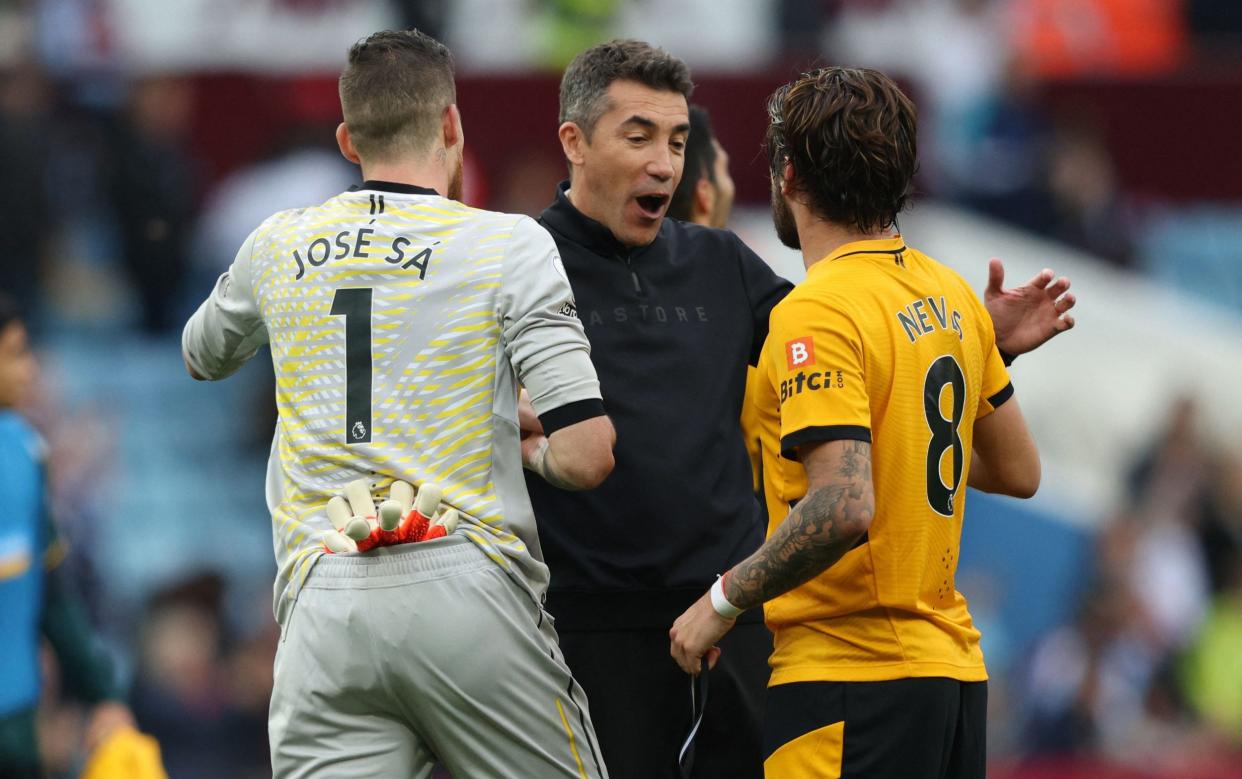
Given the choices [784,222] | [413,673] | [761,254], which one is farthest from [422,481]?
[761,254]

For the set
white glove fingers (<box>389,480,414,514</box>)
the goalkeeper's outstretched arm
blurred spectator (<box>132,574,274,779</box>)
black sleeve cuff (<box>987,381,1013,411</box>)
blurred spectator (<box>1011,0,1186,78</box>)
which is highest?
black sleeve cuff (<box>987,381,1013,411</box>)

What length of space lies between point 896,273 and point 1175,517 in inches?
359

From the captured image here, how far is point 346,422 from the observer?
12.9 feet

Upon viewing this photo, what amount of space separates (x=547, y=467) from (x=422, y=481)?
0.28m

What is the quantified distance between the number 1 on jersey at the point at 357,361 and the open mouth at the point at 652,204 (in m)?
1.06

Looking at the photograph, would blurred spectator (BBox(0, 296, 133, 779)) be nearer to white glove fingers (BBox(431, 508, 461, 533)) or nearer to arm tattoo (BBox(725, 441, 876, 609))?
white glove fingers (BBox(431, 508, 461, 533))

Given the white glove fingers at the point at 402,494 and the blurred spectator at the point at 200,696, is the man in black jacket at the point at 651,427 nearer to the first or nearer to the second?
the white glove fingers at the point at 402,494

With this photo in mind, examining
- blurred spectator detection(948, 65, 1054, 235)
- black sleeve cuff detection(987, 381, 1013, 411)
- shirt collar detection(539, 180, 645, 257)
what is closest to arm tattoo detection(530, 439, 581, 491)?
shirt collar detection(539, 180, 645, 257)

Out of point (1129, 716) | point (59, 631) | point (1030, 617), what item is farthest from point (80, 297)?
point (1129, 716)

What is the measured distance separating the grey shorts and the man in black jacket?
2.13ft

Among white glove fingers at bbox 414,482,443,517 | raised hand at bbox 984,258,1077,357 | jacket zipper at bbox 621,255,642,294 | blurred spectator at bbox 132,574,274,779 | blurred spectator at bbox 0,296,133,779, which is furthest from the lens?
blurred spectator at bbox 132,574,274,779

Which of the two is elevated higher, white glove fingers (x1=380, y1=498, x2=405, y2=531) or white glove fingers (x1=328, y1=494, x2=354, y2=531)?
white glove fingers (x1=380, y1=498, x2=405, y2=531)

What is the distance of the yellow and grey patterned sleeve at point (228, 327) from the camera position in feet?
13.8

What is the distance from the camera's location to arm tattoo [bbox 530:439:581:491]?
396 centimetres
